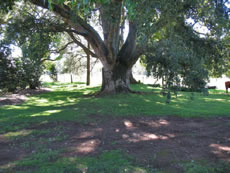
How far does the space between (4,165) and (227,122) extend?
7.98m

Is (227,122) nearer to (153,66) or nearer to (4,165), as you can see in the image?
(153,66)

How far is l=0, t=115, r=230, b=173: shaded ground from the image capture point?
5.42 m

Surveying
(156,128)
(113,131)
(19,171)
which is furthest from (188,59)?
(19,171)

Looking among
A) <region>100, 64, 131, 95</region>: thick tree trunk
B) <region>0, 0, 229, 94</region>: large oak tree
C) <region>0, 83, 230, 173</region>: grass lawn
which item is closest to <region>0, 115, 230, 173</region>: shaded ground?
<region>0, 83, 230, 173</region>: grass lawn

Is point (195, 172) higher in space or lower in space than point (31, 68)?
lower

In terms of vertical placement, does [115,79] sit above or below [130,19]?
below

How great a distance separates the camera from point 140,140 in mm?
6738

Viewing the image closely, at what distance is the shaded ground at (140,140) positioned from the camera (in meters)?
5.42

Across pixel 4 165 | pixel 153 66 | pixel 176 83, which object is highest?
pixel 153 66

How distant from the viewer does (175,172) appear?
459 centimetres

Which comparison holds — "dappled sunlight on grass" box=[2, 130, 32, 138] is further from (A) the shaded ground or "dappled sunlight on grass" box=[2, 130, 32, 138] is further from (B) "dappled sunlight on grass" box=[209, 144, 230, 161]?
(B) "dappled sunlight on grass" box=[209, 144, 230, 161]

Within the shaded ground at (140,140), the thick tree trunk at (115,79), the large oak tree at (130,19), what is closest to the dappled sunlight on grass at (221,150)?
the shaded ground at (140,140)

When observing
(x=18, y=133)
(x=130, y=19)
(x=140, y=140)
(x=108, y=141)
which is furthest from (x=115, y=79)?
(x=130, y=19)

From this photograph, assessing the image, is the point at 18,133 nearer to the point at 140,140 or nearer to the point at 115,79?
the point at 140,140
